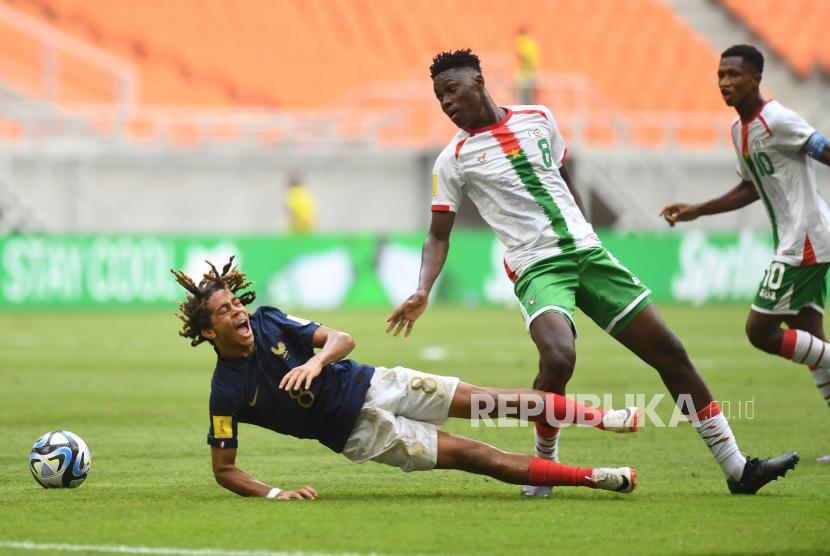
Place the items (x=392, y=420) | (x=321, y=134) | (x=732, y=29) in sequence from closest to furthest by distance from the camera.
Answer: (x=392, y=420), (x=321, y=134), (x=732, y=29)

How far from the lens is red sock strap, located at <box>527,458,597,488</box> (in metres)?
4.87

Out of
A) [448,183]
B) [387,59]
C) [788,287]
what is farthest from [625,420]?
[387,59]

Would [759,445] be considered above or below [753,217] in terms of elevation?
below

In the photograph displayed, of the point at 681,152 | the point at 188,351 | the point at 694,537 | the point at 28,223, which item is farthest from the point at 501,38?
the point at 694,537

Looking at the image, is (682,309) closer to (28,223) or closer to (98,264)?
(98,264)

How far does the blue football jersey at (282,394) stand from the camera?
487 cm

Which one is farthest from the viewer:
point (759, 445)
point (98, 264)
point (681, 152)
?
point (681, 152)

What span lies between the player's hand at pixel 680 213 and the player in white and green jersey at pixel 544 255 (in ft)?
3.28

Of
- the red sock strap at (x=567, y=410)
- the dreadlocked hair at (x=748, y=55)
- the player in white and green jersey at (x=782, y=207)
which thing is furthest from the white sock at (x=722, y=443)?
the dreadlocked hair at (x=748, y=55)

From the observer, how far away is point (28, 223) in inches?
779

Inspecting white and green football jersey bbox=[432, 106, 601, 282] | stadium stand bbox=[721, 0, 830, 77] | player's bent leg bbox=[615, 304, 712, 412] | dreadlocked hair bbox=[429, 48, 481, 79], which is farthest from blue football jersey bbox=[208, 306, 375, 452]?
stadium stand bbox=[721, 0, 830, 77]

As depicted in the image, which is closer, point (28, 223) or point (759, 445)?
point (759, 445)

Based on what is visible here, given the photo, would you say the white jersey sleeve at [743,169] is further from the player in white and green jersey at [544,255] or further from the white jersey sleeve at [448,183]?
the white jersey sleeve at [448,183]

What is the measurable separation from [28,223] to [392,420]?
54.7 feet
